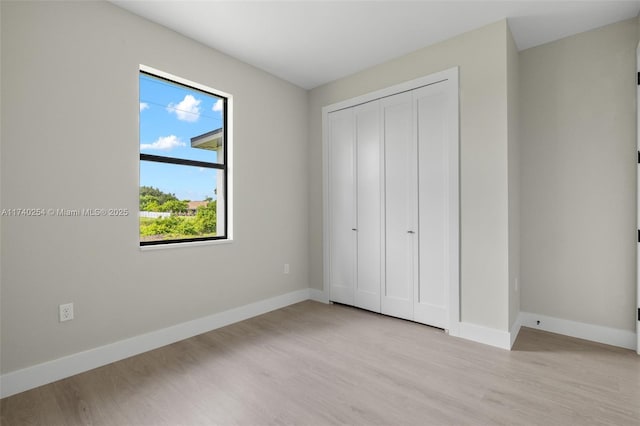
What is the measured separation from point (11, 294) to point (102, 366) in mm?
763

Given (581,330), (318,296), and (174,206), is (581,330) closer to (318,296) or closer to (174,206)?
(318,296)

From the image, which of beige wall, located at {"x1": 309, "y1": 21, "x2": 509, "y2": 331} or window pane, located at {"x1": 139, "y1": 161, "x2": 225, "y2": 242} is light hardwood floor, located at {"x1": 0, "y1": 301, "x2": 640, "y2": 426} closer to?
beige wall, located at {"x1": 309, "y1": 21, "x2": 509, "y2": 331}

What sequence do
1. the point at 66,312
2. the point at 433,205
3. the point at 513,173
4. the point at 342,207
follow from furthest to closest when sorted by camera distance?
the point at 342,207 → the point at 433,205 → the point at 513,173 → the point at 66,312

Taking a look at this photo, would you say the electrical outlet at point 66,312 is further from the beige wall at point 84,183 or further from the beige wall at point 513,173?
the beige wall at point 513,173

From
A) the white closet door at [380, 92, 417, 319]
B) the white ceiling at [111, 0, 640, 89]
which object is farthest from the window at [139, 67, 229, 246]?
the white closet door at [380, 92, 417, 319]

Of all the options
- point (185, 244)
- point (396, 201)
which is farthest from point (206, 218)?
point (396, 201)

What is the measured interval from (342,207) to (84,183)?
2428 mm

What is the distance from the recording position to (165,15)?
2.54 m

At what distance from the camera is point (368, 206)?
3.52m

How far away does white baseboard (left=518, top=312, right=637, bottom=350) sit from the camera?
8.53ft

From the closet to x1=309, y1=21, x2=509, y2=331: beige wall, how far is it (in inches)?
3.6

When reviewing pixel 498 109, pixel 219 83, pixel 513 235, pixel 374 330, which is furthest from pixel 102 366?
pixel 498 109

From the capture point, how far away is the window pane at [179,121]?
9.05 ft

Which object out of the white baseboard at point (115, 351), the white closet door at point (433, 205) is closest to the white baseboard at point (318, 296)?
the white baseboard at point (115, 351)
